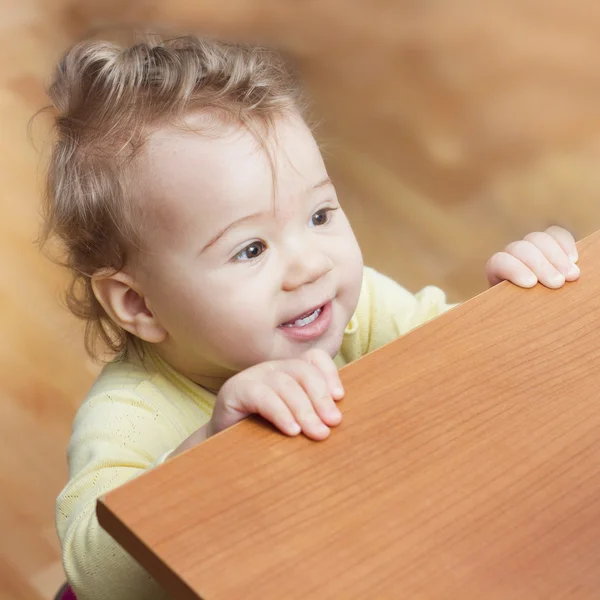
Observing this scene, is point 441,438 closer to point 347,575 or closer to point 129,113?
point 347,575

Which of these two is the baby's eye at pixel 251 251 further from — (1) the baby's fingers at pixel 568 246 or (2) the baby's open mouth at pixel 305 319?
(1) the baby's fingers at pixel 568 246

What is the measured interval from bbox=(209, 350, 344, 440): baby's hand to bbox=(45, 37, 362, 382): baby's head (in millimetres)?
191

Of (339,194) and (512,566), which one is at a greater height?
(512,566)

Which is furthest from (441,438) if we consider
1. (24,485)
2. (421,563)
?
(24,485)

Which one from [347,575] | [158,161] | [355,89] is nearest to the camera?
[347,575]

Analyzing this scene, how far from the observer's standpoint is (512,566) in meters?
0.51

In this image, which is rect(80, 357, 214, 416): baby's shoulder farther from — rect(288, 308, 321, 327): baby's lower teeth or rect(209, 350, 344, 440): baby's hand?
rect(209, 350, 344, 440): baby's hand

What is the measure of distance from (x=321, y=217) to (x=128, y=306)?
0.21 metres

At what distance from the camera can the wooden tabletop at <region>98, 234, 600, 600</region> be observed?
507 mm

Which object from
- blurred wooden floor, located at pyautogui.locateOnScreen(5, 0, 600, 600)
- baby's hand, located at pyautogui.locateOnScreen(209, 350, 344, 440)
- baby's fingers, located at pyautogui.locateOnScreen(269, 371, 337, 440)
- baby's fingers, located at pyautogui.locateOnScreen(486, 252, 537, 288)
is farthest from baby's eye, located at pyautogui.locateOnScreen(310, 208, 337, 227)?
blurred wooden floor, located at pyautogui.locateOnScreen(5, 0, 600, 600)

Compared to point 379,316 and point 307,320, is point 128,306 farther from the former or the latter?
point 379,316

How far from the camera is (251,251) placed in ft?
3.05

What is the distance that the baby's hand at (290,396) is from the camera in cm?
60

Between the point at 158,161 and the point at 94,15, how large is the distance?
1.10 meters
